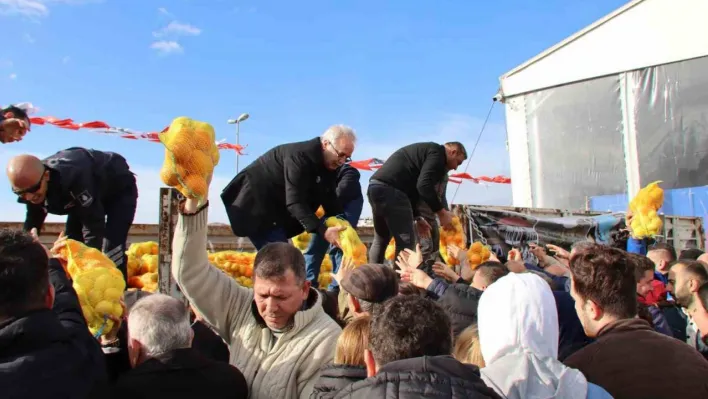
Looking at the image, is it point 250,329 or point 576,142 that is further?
point 576,142

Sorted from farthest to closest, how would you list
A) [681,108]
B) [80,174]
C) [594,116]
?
1. [594,116]
2. [681,108]
3. [80,174]

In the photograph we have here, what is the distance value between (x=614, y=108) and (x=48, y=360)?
556 inches

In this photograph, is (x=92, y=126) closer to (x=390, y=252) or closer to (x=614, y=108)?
(x=390, y=252)

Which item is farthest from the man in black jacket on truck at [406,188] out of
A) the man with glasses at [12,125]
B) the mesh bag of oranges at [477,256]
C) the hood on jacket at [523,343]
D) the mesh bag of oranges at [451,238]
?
the hood on jacket at [523,343]

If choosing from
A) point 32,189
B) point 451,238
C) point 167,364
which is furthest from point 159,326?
point 451,238

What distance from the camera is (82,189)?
3.90m

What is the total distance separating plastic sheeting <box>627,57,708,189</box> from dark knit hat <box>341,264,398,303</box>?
482 inches

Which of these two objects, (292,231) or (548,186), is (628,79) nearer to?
(548,186)

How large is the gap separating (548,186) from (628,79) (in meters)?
3.11

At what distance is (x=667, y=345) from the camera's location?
6.53ft

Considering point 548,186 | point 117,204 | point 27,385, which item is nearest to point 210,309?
point 27,385

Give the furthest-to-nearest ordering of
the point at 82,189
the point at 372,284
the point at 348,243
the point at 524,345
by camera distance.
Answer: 1. the point at 348,243
2. the point at 82,189
3. the point at 372,284
4. the point at 524,345

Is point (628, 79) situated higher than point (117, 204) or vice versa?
point (628, 79)

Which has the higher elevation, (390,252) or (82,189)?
(82,189)
